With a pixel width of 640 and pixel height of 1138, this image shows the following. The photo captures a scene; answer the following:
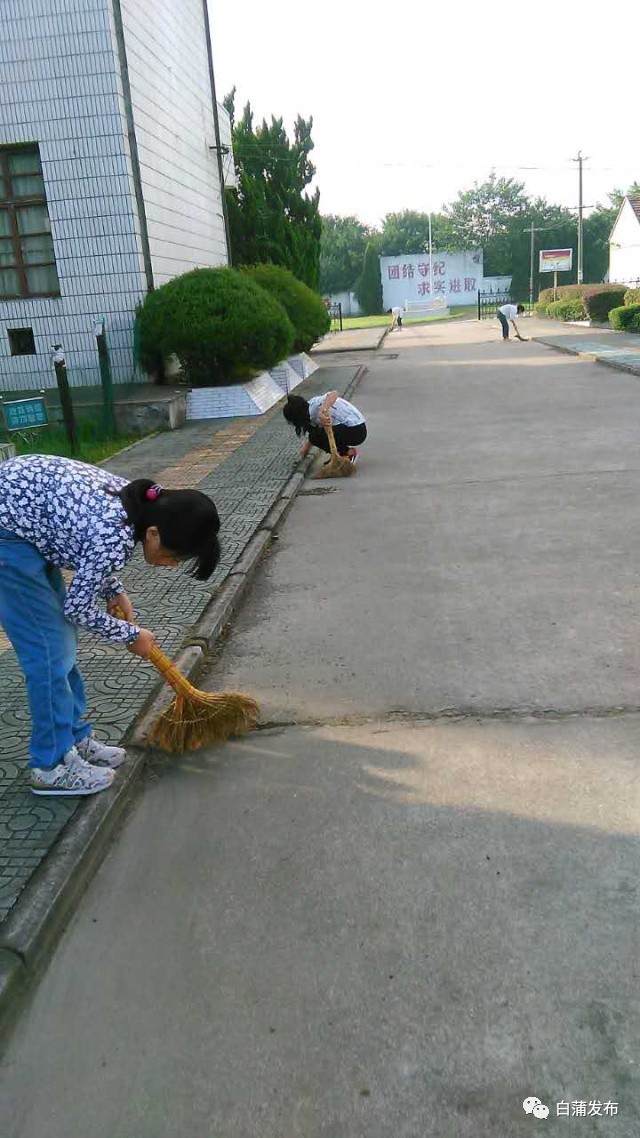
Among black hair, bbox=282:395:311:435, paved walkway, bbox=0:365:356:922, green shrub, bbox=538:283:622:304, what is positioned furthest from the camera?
green shrub, bbox=538:283:622:304

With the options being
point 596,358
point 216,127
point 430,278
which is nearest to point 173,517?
point 596,358

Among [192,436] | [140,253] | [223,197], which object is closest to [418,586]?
[192,436]

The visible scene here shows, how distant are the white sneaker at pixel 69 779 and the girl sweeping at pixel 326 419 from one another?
5.90m

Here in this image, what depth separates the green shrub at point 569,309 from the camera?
35.9m

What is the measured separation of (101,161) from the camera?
12.7 m

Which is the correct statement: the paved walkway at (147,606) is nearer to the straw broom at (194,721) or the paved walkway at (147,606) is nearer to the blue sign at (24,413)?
the straw broom at (194,721)

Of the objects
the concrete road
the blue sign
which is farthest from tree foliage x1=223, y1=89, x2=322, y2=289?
the concrete road

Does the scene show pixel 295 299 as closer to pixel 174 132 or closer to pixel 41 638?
pixel 174 132

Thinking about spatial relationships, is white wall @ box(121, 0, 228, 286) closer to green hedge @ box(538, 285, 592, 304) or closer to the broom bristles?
the broom bristles

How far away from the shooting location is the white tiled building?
1234cm

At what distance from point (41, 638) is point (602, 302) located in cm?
3181

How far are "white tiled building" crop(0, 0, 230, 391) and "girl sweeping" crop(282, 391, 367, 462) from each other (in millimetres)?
5655

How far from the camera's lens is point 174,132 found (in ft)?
51.3

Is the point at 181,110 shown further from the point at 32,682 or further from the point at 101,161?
the point at 32,682
